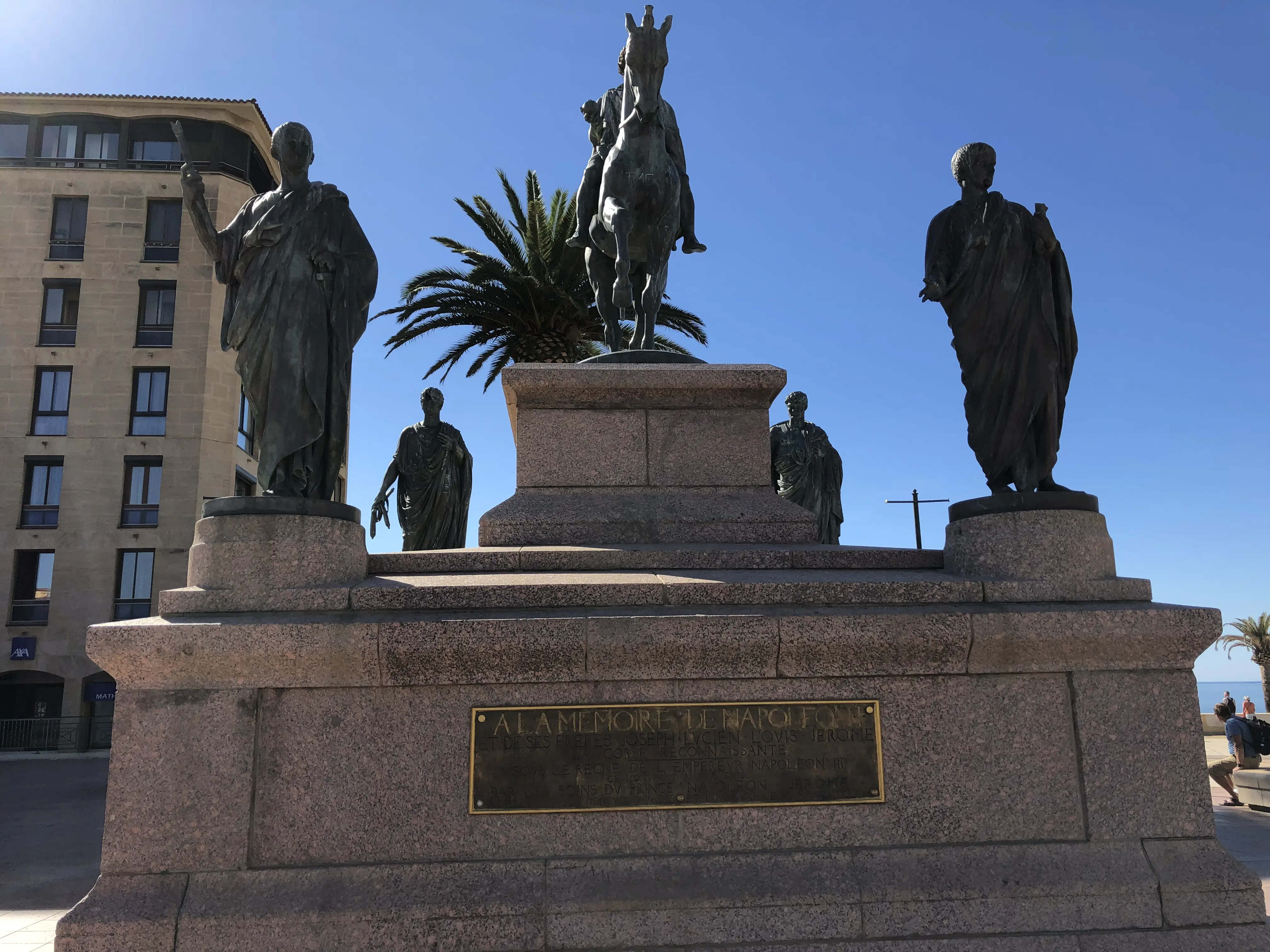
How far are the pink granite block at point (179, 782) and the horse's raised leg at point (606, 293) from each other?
5313mm

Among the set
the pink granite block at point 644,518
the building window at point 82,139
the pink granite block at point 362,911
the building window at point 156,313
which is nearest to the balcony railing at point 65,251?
the building window at point 156,313

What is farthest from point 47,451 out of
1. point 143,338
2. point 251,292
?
point 251,292

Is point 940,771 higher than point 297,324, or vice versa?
point 297,324

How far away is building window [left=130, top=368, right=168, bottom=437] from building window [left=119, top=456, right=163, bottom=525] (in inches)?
40.7

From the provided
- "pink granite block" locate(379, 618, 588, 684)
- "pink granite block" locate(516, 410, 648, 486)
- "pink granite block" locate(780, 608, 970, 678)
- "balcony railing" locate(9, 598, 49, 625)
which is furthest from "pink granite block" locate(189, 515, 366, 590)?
"balcony railing" locate(9, 598, 49, 625)

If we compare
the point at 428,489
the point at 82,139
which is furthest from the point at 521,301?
the point at 82,139

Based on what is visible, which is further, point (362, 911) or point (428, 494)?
point (428, 494)

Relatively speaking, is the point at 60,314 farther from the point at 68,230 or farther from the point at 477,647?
the point at 477,647

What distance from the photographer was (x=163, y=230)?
1478 inches

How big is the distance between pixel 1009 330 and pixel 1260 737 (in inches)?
455

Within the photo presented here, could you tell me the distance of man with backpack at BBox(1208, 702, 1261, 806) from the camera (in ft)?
45.5

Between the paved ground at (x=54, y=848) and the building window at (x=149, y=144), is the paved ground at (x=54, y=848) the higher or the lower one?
the lower one

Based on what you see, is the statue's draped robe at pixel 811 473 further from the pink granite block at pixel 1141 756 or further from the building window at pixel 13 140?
the building window at pixel 13 140

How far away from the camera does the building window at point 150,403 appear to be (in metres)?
35.0
